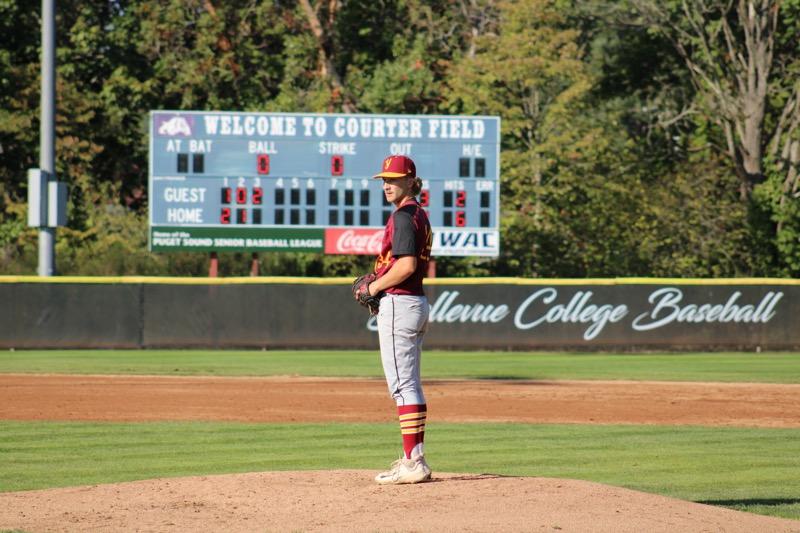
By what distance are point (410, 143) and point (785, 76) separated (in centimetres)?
1388

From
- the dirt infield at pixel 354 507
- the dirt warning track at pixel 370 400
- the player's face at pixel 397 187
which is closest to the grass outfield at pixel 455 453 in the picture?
the dirt warning track at pixel 370 400

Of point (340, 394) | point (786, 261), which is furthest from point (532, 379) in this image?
point (786, 261)

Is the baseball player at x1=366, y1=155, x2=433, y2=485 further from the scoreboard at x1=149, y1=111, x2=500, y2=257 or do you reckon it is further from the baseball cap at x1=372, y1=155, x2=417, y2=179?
the scoreboard at x1=149, y1=111, x2=500, y2=257

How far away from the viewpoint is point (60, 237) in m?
33.1

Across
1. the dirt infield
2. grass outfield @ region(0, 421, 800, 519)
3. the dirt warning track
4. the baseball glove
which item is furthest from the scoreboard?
the dirt infield

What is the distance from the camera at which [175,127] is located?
23391 mm

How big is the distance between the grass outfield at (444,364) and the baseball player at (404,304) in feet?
35.1

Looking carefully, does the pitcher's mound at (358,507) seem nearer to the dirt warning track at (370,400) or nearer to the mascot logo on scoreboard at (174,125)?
the dirt warning track at (370,400)

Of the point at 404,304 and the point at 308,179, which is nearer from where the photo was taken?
the point at 404,304

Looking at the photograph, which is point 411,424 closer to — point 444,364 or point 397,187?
point 397,187

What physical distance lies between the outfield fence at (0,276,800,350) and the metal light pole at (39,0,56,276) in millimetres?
842

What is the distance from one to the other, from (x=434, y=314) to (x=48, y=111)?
814 cm

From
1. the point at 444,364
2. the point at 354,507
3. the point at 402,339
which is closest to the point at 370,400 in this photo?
the point at 444,364

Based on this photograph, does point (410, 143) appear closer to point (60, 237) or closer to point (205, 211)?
point (205, 211)
